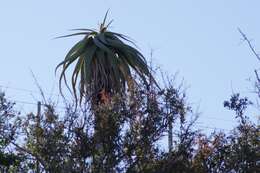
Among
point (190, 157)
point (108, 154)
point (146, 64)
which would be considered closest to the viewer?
point (108, 154)

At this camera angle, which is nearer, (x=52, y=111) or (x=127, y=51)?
(x=52, y=111)

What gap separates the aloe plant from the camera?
62.6 feet

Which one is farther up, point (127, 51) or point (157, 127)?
point (127, 51)

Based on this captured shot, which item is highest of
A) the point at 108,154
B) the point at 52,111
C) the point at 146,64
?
the point at 146,64

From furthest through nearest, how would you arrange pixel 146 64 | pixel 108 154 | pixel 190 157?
pixel 146 64 < pixel 190 157 < pixel 108 154

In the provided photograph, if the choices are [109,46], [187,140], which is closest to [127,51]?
[109,46]

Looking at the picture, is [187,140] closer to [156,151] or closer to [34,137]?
[156,151]

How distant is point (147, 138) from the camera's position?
47.4ft

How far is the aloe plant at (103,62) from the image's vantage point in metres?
19.1

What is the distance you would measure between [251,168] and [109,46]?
21.2ft

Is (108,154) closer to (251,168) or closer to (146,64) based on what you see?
(251,168)

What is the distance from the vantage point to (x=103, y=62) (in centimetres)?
1994

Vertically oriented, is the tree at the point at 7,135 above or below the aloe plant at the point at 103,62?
below

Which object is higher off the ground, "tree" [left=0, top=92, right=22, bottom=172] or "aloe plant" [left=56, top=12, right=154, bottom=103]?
"aloe plant" [left=56, top=12, right=154, bottom=103]
